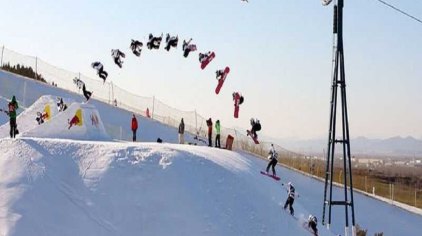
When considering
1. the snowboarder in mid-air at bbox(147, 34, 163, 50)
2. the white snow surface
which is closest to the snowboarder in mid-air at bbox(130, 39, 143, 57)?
the snowboarder in mid-air at bbox(147, 34, 163, 50)

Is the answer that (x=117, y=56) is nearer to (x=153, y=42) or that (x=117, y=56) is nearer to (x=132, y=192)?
(x=153, y=42)

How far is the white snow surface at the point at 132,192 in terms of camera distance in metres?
18.6

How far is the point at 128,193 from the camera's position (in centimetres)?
1942

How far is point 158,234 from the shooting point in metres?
18.3

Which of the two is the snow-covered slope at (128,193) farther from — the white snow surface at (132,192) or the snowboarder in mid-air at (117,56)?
the snowboarder in mid-air at (117,56)

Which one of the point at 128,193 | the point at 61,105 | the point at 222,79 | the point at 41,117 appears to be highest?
the point at 222,79

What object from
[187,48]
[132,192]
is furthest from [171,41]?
[132,192]

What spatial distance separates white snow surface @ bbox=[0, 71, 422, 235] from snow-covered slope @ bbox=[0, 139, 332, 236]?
0.09 feet

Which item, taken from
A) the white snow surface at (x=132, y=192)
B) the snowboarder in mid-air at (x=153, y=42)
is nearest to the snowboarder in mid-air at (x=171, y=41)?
the snowboarder in mid-air at (x=153, y=42)

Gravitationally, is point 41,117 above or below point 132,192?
above

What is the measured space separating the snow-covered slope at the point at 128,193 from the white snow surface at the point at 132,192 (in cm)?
3

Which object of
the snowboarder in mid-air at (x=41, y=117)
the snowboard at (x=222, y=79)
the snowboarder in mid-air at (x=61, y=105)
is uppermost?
the snowboard at (x=222, y=79)

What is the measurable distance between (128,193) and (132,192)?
11 cm

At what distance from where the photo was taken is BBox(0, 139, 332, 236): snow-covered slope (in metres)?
18.5
